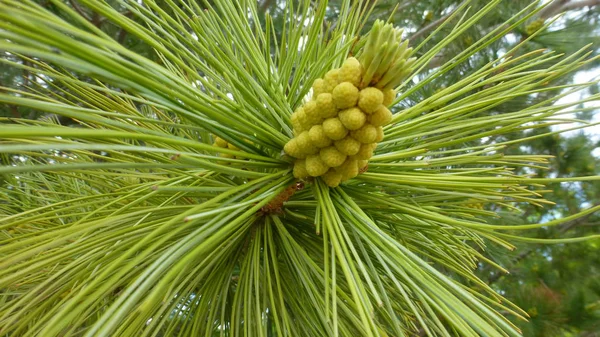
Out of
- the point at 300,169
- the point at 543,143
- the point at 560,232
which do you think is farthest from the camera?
the point at 543,143

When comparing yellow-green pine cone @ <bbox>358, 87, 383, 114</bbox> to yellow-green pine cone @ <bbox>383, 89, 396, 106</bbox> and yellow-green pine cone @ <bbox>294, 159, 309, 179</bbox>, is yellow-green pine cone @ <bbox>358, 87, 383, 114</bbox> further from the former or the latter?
yellow-green pine cone @ <bbox>294, 159, 309, 179</bbox>

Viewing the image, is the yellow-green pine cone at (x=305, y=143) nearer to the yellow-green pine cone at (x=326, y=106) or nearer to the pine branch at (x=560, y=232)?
the yellow-green pine cone at (x=326, y=106)

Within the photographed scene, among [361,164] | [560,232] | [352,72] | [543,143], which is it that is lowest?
[560,232]

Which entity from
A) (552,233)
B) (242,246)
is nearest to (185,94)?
(242,246)

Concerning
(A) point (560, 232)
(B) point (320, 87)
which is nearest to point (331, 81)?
(B) point (320, 87)

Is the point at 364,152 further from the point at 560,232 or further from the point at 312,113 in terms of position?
the point at 560,232

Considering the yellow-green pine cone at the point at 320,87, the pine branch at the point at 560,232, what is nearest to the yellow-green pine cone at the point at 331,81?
the yellow-green pine cone at the point at 320,87

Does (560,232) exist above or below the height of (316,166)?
below
